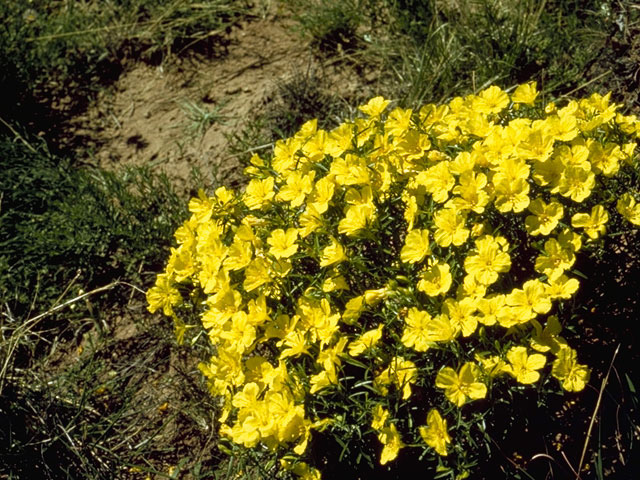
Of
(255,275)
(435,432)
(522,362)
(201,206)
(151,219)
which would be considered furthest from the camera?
(151,219)

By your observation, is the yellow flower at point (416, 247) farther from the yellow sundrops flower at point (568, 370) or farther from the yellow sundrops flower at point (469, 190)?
the yellow sundrops flower at point (568, 370)

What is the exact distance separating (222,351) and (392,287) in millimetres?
564

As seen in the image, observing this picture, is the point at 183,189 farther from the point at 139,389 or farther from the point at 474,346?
the point at 474,346

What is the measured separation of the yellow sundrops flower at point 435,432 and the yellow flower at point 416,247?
1.45 ft

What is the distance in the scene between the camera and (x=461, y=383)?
1.89 meters

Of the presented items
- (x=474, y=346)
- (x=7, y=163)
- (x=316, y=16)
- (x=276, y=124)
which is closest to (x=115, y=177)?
(x=7, y=163)

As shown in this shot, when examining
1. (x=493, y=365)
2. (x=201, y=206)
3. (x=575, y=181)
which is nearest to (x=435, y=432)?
(x=493, y=365)

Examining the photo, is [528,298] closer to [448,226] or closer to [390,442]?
[448,226]

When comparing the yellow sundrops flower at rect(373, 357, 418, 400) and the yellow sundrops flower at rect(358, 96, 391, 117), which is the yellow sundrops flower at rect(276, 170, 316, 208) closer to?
the yellow sundrops flower at rect(358, 96, 391, 117)

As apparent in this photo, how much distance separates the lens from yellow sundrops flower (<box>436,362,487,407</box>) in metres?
1.87

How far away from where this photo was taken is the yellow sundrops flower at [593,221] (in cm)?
192

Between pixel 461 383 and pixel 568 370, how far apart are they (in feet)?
1.04

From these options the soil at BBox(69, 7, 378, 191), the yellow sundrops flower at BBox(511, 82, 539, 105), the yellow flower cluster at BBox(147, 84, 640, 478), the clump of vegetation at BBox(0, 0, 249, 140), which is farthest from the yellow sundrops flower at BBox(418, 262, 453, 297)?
the clump of vegetation at BBox(0, 0, 249, 140)

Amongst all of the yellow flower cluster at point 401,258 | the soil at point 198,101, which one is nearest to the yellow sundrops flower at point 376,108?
the yellow flower cluster at point 401,258
